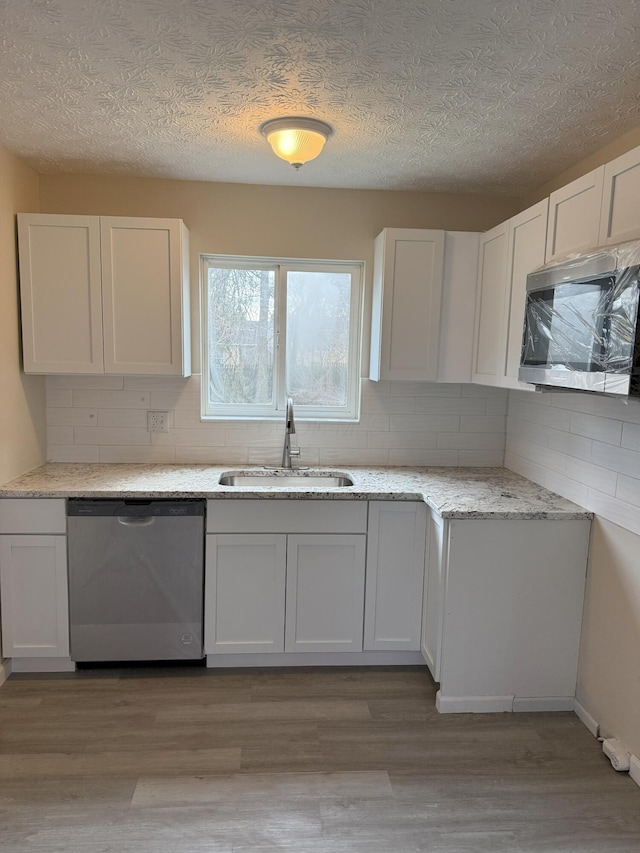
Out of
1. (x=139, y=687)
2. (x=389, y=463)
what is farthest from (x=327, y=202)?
(x=139, y=687)

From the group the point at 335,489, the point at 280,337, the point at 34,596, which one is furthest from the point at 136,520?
the point at 280,337

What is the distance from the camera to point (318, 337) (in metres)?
3.09

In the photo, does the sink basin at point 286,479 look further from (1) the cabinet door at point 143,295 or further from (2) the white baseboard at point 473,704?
(2) the white baseboard at point 473,704

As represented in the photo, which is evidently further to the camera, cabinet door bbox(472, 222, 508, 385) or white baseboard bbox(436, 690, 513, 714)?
cabinet door bbox(472, 222, 508, 385)

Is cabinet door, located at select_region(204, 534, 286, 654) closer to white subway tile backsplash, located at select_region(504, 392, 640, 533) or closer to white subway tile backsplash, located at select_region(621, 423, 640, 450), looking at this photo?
white subway tile backsplash, located at select_region(504, 392, 640, 533)

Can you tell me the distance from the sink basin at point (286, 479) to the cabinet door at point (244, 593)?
0.49 m

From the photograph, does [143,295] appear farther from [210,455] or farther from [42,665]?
[42,665]

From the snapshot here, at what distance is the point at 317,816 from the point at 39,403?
7.57ft

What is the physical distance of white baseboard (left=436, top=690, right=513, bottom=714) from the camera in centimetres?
227

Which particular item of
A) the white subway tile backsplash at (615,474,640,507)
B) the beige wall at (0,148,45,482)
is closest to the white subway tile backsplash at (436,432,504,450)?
the white subway tile backsplash at (615,474,640,507)

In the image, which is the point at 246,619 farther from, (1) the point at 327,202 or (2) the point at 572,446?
(1) the point at 327,202

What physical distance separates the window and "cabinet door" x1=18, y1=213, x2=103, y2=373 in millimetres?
606

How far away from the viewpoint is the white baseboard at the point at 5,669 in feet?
7.91

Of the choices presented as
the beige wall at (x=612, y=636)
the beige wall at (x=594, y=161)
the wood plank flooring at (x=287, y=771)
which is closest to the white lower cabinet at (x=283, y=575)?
the wood plank flooring at (x=287, y=771)
